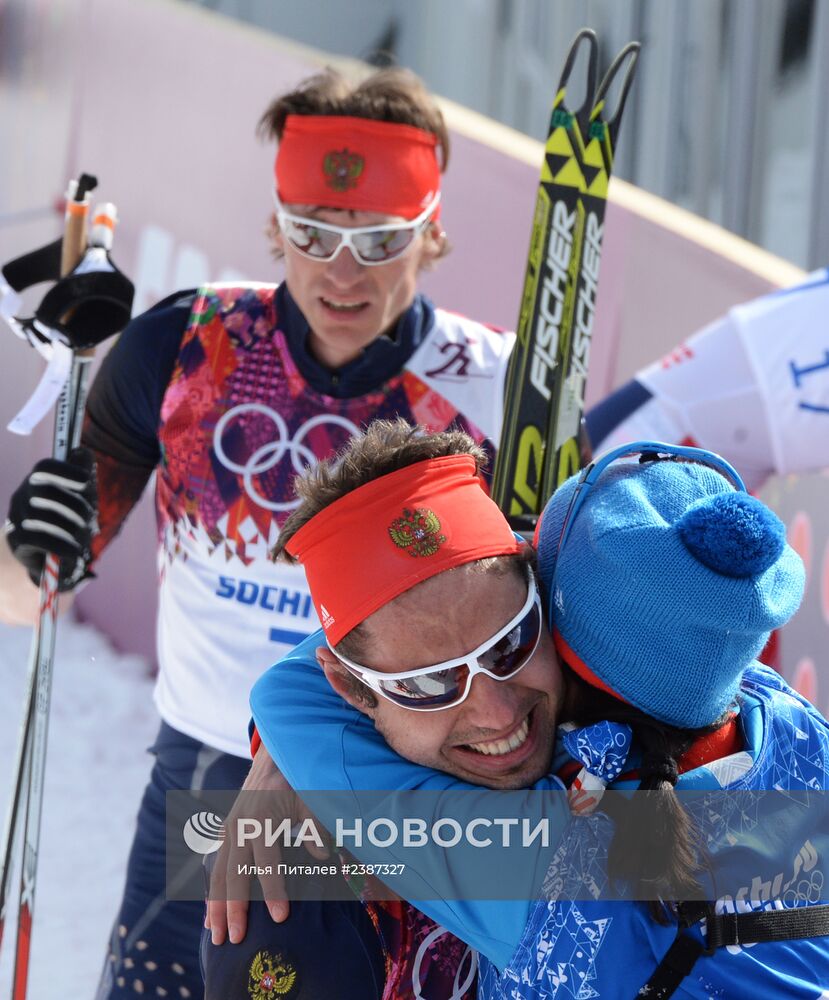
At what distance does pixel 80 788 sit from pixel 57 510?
239 centimetres

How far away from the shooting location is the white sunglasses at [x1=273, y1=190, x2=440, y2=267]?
2.56 meters

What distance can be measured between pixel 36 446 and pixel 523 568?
14.0 feet

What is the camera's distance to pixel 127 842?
4.37 metres

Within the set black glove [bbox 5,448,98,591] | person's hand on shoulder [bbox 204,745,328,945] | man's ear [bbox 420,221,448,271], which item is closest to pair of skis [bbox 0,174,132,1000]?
black glove [bbox 5,448,98,591]

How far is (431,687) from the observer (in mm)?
1510

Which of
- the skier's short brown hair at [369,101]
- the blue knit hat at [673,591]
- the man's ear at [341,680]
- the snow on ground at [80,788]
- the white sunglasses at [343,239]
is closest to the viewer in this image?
the blue knit hat at [673,591]

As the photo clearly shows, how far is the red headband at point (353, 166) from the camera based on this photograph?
2590 mm

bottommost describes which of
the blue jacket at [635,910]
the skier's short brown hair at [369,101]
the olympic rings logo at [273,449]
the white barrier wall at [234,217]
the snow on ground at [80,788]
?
the snow on ground at [80,788]

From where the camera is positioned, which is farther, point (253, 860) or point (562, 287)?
point (562, 287)

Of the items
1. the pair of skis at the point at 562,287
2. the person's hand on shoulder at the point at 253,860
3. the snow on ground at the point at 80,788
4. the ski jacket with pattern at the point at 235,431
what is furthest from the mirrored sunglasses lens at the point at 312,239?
the snow on ground at the point at 80,788

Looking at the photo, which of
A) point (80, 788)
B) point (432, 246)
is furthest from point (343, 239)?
point (80, 788)

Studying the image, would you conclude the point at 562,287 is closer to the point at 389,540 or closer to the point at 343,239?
the point at 343,239

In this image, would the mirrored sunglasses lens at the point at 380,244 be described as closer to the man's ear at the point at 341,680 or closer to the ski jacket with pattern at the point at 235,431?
the ski jacket with pattern at the point at 235,431

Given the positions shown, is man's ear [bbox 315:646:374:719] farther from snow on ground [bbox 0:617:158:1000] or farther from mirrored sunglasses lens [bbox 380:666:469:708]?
snow on ground [bbox 0:617:158:1000]
